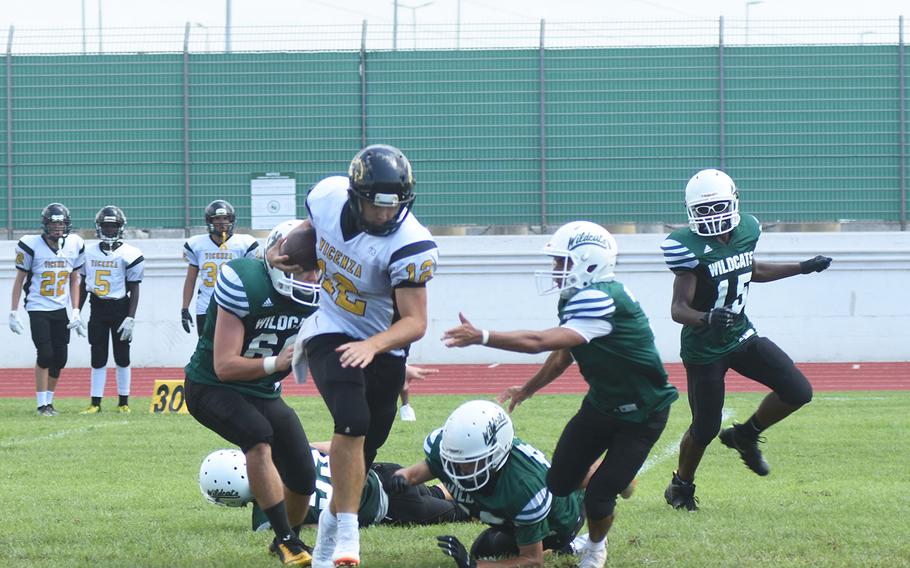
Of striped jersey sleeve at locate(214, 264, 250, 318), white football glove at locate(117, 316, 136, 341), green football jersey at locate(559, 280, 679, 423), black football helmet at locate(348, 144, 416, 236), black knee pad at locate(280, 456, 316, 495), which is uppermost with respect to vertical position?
black football helmet at locate(348, 144, 416, 236)

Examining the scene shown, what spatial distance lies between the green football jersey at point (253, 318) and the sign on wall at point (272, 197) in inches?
524

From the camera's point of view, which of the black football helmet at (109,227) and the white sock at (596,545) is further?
the black football helmet at (109,227)

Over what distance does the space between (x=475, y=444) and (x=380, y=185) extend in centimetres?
124

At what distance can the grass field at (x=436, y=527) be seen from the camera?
220 inches

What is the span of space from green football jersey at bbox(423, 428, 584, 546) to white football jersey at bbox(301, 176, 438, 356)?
0.75 metres

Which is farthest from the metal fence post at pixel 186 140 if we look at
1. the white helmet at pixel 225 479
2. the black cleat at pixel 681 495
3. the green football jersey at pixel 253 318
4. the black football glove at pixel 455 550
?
the black football glove at pixel 455 550

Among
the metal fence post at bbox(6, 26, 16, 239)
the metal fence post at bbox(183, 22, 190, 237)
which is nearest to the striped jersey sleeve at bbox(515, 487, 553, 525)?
the metal fence post at bbox(183, 22, 190, 237)

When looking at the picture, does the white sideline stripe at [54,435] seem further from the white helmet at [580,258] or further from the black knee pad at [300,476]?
the white helmet at [580,258]

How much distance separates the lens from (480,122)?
763 inches

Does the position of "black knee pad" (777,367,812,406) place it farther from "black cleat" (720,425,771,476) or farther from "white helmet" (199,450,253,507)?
"white helmet" (199,450,253,507)

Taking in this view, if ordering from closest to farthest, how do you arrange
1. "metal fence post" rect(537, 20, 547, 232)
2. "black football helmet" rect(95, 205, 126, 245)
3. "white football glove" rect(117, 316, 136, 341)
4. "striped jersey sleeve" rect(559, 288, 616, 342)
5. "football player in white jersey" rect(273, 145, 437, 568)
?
"football player in white jersey" rect(273, 145, 437, 568)
"striped jersey sleeve" rect(559, 288, 616, 342)
"white football glove" rect(117, 316, 136, 341)
"black football helmet" rect(95, 205, 126, 245)
"metal fence post" rect(537, 20, 547, 232)

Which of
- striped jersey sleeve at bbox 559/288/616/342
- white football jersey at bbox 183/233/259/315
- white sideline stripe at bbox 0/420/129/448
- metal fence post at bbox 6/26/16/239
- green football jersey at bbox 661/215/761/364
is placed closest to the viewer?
striped jersey sleeve at bbox 559/288/616/342

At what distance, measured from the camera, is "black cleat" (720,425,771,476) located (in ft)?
24.3

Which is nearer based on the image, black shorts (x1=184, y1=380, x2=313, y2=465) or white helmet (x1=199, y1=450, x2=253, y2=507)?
black shorts (x1=184, y1=380, x2=313, y2=465)
